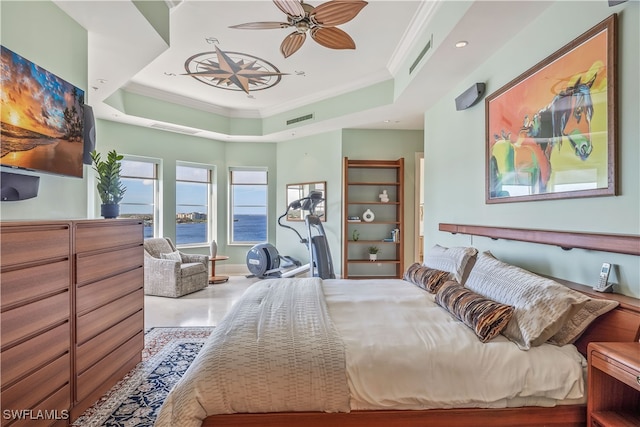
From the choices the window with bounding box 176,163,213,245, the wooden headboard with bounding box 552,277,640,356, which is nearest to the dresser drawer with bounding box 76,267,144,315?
the wooden headboard with bounding box 552,277,640,356

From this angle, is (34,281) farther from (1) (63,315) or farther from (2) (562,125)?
(2) (562,125)

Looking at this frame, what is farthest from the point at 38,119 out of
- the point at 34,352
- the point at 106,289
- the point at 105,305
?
the point at 34,352

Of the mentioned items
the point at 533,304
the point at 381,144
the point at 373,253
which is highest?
the point at 381,144

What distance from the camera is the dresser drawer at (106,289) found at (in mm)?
2004

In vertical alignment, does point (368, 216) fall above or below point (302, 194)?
below

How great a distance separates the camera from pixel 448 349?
1610 mm

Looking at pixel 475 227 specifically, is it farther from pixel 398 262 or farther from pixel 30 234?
pixel 30 234

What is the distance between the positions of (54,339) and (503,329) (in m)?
2.58

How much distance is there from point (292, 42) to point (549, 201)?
2.75 metres

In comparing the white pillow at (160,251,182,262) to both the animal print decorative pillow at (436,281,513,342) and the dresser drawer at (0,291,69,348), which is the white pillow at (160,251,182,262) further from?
the animal print decorative pillow at (436,281,513,342)

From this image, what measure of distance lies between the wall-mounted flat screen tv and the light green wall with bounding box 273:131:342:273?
4.01m

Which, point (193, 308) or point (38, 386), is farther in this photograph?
point (193, 308)

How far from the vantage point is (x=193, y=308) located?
425cm

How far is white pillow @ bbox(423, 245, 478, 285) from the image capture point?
263cm
